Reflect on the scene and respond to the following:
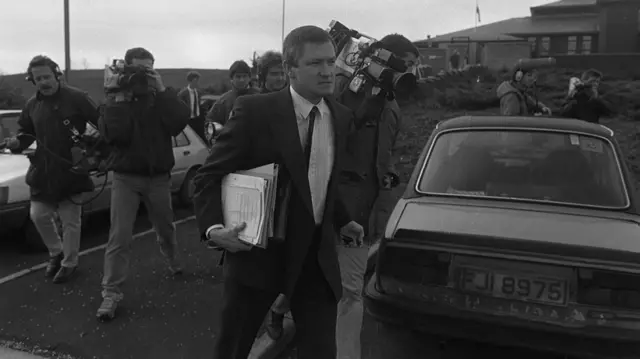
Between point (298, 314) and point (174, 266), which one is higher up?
point (298, 314)

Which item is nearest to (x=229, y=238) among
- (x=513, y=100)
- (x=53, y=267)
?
(x=53, y=267)

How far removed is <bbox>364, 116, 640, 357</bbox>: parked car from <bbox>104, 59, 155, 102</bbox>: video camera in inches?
84.3

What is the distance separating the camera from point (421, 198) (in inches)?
145

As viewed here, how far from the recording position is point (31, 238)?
6.07m

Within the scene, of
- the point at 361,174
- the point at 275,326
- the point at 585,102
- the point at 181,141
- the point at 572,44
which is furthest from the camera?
the point at 572,44

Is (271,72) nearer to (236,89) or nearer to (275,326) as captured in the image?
(236,89)

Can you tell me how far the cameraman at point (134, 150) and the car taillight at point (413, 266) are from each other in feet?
6.97

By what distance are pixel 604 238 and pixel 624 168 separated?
87 cm

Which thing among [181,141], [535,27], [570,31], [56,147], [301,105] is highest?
[535,27]

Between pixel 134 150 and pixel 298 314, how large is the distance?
2460mm

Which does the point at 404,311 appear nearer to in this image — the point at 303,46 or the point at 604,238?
the point at 604,238

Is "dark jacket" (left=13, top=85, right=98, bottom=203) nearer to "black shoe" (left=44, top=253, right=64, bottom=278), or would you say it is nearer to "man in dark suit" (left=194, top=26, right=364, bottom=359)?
"black shoe" (left=44, top=253, right=64, bottom=278)

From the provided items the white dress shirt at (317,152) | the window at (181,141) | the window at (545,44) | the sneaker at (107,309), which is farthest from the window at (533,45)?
the white dress shirt at (317,152)

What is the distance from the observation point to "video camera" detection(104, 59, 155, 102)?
4.30 m
